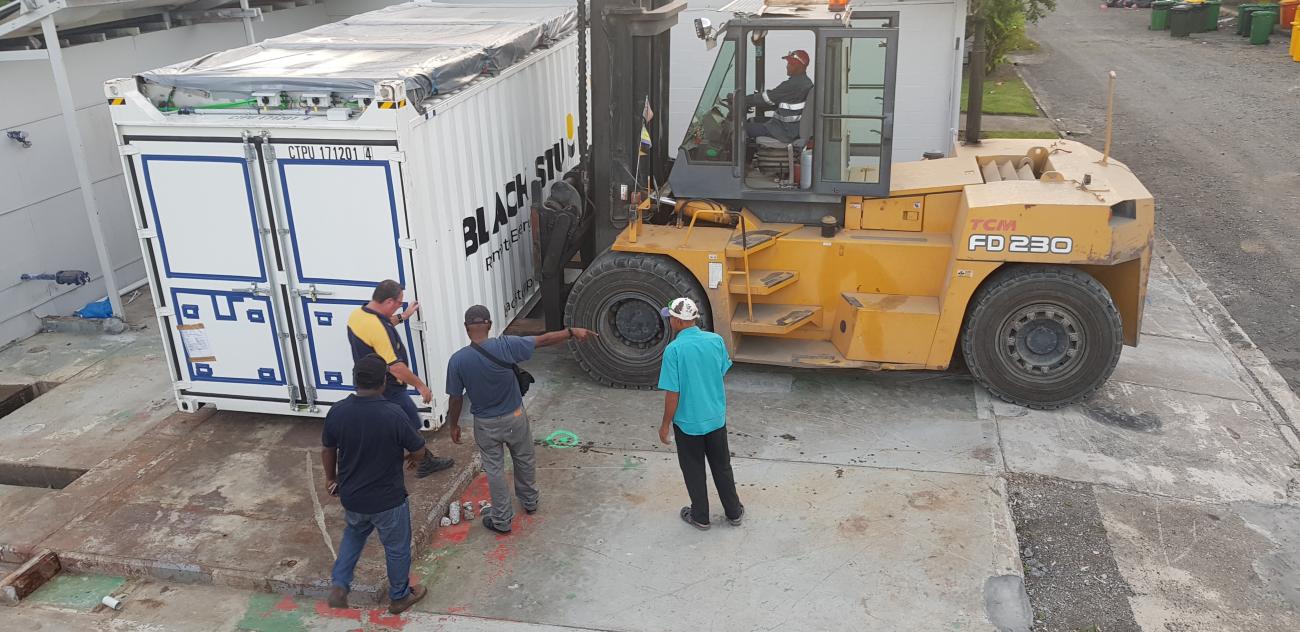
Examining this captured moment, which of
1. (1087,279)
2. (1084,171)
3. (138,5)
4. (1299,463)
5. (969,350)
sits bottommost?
(1299,463)

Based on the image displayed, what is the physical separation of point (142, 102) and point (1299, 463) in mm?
8522

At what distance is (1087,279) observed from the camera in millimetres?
7578

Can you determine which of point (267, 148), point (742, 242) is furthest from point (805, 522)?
point (267, 148)

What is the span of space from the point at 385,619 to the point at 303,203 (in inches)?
117

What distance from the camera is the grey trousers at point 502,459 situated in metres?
6.01

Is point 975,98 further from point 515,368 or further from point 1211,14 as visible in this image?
point 1211,14

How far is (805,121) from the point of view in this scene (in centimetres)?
759

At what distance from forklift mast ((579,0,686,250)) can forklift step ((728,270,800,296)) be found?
1.19 meters

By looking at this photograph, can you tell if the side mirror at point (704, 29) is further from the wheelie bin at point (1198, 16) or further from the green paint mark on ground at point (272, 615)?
the wheelie bin at point (1198, 16)

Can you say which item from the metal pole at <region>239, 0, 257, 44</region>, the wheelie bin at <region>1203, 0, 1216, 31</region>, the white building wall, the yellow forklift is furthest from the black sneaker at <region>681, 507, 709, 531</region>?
the wheelie bin at <region>1203, 0, 1216, 31</region>

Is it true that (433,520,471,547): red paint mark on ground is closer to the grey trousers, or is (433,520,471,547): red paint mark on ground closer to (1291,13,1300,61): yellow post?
the grey trousers

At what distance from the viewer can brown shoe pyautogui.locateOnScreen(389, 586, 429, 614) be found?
5566mm

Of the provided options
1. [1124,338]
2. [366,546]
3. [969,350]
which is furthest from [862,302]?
[366,546]

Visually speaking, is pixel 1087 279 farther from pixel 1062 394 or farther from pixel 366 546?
pixel 366 546
